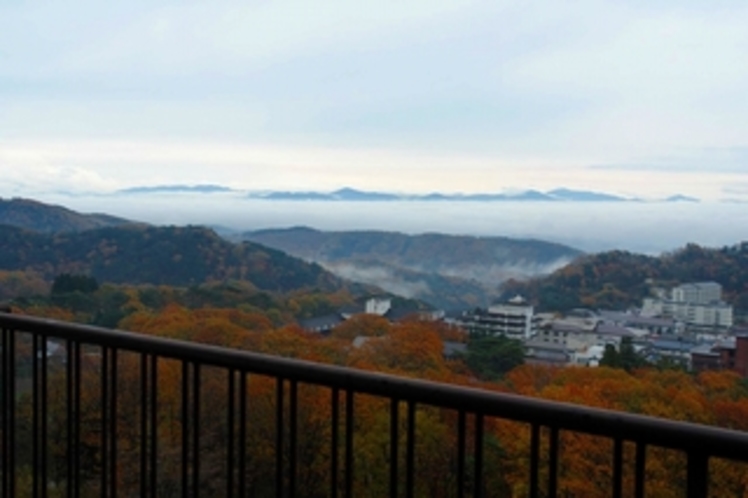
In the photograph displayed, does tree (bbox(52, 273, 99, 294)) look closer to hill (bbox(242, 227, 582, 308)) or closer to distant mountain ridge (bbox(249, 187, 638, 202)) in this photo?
hill (bbox(242, 227, 582, 308))

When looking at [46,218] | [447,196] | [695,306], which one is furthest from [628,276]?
[447,196]

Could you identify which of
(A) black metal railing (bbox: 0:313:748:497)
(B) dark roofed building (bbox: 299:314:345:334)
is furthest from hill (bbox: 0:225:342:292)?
(A) black metal railing (bbox: 0:313:748:497)

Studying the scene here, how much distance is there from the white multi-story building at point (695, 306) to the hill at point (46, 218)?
1065 cm

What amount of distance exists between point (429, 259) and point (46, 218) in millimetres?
8034

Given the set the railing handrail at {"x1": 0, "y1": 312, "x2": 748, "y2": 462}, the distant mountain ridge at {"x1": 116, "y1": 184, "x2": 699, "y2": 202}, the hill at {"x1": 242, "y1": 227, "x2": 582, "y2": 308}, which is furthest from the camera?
the distant mountain ridge at {"x1": 116, "y1": 184, "x2": 699, "y2": 202}

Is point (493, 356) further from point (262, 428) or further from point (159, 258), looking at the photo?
point (159, 258)

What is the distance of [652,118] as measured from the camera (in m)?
19.2

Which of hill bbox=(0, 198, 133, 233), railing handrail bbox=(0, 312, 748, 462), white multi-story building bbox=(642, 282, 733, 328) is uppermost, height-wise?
hill bbox=(0, 198, 133, 233)

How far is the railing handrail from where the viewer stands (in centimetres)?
146

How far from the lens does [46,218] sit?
14938 millimetres

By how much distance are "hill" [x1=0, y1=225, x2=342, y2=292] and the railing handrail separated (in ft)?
31.4

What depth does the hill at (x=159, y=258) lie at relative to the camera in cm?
1207

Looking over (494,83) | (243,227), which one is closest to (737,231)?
(494,83)

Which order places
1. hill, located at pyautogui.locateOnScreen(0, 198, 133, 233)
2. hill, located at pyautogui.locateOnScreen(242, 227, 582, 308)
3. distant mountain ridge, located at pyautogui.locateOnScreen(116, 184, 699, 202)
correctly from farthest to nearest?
distant mountain ridge, located at pyautogui.locateOnScreen(116, 184, 699, 202)
hill, located at pyautogui.locateOnScreen(0, 198, 133, 233)
hill, located at pyautogui.locateOnScreen(242, 227, 582, 308)
